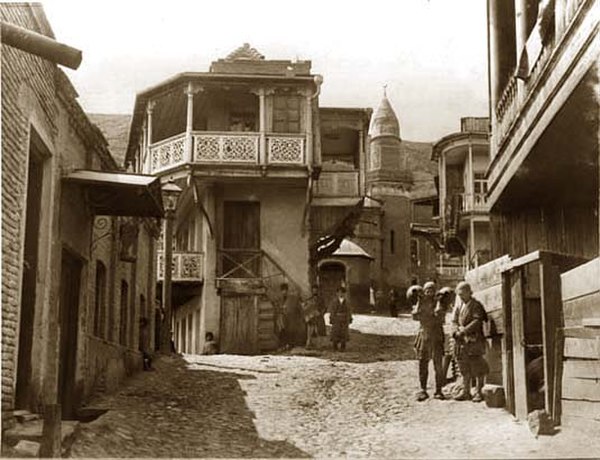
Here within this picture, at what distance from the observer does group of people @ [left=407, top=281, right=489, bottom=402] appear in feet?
38.4

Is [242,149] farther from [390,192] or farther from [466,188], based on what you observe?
[390,192]

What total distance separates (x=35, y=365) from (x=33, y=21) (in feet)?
11.8

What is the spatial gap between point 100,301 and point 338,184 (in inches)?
525

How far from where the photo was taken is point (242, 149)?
2320 centimetres

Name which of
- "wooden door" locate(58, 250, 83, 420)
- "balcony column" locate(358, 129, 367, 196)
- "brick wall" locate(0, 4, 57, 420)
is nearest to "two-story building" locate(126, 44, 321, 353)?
"balcony column" locate(358, 129, 367, 196)

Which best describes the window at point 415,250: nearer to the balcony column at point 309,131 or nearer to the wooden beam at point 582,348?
the balcony column at point 309,131

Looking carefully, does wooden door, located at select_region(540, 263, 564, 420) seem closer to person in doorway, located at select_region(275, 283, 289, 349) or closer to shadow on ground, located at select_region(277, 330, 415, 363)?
shadow on ground, located at select_region(277, 330, 415, 363)

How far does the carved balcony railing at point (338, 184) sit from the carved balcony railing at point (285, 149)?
2.92 meters

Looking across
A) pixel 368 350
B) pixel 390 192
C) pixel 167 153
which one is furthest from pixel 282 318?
pixel 390 192

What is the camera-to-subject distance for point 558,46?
9.38 meters

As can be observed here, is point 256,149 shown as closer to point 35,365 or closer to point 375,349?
point 375,349

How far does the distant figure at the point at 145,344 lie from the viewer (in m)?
17.0

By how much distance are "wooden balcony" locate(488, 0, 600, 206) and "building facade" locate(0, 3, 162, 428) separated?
4843 millimetres

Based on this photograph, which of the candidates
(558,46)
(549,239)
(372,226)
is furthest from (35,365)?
(372,226)
